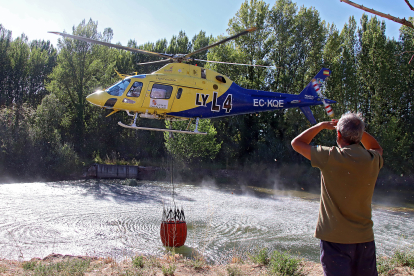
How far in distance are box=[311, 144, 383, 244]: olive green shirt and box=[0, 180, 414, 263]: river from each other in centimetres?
465

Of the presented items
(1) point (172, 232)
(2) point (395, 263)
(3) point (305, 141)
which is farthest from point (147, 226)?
(3) point (305, 141)

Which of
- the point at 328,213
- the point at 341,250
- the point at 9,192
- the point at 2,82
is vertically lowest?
the point at 9,192

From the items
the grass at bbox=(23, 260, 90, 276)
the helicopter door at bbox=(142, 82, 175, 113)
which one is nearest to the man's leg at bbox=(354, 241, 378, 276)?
the grass at bbox=(23, 260, 90, 276)

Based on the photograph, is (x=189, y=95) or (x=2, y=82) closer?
(x=189, y=95)

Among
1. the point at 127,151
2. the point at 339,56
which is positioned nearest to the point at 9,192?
the point at 127,151

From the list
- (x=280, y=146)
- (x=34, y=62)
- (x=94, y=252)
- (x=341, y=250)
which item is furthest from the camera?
(x=34, y=62)

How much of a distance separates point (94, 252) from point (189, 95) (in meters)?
5.89

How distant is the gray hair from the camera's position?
107 inches

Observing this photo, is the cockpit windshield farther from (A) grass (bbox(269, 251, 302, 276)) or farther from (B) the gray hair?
(B) the gray hair

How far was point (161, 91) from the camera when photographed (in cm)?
1060

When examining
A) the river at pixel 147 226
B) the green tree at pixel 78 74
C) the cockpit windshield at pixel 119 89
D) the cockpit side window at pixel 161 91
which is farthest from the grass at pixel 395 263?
the green tree at pixel 78 74

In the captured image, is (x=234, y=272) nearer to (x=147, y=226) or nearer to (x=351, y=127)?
(x=351, y=127)

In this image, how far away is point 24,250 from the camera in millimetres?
7902

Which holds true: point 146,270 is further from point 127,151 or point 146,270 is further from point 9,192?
point 127,151
